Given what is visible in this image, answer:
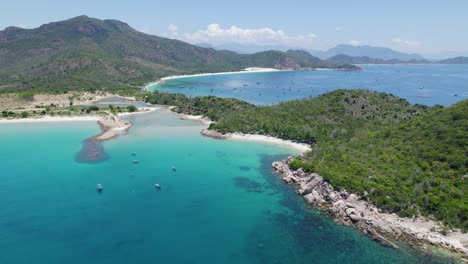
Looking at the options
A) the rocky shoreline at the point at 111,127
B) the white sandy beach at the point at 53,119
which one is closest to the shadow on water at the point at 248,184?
the rocky shoreline at the point at 111,127

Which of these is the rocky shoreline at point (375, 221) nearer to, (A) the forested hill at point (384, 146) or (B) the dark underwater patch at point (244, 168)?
(A) the forested hill at point (384, 146)

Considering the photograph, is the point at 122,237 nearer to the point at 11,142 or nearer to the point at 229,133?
the point at 229,133

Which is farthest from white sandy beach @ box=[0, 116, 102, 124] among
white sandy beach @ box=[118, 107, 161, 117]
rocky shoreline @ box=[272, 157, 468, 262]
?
rocky shoreline @ box=[272, 157, 468, 262]

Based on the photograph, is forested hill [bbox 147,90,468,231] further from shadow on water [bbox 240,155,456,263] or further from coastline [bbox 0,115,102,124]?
coastline [bbox 0,115,102,124]

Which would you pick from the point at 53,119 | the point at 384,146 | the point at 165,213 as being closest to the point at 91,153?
→ the point at 165,213

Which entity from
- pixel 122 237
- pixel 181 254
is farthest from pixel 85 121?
pixel 181 254

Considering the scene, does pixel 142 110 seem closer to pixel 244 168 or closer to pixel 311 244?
pixel 244 168

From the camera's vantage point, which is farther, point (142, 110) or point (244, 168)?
point (142, 110)
